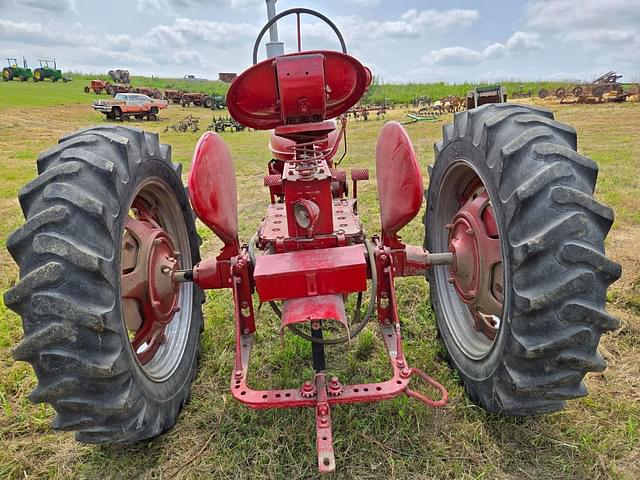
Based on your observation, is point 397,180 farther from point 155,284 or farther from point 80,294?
point 80,294

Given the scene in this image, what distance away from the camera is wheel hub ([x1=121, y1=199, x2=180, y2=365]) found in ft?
7.80

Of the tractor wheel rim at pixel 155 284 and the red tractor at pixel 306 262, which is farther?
the tractor wheel rim at pixel 155 284

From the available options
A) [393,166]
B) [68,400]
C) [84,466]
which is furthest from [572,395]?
[84,466]

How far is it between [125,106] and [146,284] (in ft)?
81.6

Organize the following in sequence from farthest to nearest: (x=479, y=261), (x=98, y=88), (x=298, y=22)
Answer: (x=98, y=88)
(x=298, y=22)
(x=479, y=261)

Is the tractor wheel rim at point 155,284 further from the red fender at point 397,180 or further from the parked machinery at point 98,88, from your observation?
the parked machinery at point 98,88

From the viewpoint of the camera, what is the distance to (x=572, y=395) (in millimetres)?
1883

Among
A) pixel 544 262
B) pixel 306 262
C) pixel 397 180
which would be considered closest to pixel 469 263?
pixel 397 180

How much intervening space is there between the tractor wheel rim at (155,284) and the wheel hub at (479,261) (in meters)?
1.55

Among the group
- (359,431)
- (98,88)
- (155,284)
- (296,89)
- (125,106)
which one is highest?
(98,88)

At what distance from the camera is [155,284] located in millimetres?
2445

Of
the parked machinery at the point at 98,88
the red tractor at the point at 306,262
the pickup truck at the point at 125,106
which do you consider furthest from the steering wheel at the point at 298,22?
the parked machinery at the point at 98,88

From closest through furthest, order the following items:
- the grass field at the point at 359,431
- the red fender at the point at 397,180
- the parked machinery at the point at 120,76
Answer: the grass field at the point at 359,431, the red fender at the point at 397,180, the parked machinery at the point at 120,76

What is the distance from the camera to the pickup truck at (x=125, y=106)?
2428 cm
